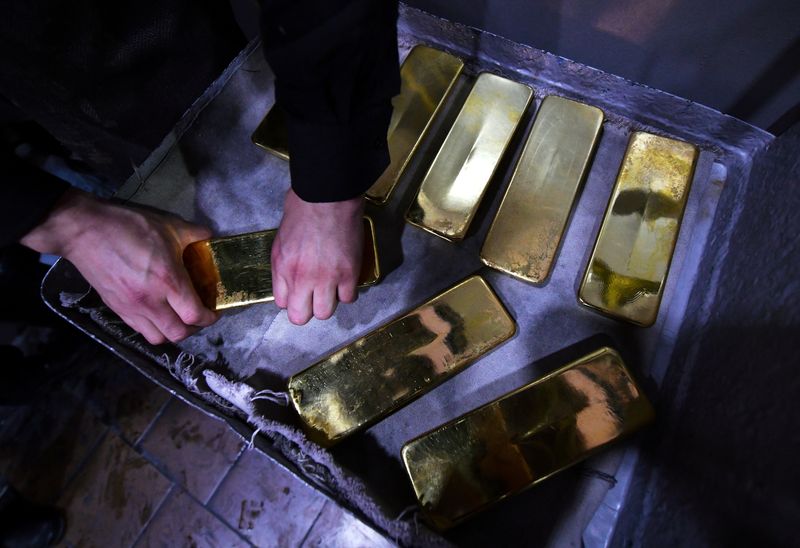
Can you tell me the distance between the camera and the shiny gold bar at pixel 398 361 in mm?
609

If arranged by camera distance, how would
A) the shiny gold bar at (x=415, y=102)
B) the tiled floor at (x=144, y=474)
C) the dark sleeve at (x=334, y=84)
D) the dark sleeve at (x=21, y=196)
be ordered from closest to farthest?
the dark sleeve at (x=334, y=84) → the dark sleeve at (x=21, y=196) → the shiny gold bar at (x=415, y=102) → the tiled floor at (x=144, y=474)

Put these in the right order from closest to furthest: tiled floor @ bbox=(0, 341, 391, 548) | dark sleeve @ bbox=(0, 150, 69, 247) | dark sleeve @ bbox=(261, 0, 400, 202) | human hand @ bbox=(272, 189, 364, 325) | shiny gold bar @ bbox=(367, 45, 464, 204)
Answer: dark sleeve @ bbox=(261, 0, 400, 202)
dark sleeve @ bbox=(0, 150, 69, 247)
human hand @ bbox=(272, 189, 364, 325)
shiny gold bar @ bbox=(367, 45, 464, 204)
tiled floor @ bbox=(0, 341, 391, 548)

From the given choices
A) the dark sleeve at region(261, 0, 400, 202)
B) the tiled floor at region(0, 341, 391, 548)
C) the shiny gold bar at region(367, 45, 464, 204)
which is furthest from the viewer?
the tiled floor at region(0, 341, 391, 548)

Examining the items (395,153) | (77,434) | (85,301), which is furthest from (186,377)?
(77,434)

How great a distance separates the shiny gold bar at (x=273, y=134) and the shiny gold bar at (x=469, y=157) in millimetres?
224

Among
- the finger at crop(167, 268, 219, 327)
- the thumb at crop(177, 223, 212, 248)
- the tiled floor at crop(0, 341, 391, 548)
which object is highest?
the thumb at crop(177, 223, 212, 248)

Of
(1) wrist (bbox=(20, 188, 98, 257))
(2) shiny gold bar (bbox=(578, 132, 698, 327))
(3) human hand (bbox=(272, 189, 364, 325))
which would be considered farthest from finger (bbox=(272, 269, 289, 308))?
(2) shiny gold bar (bbox=(578, 132, 698, 327))

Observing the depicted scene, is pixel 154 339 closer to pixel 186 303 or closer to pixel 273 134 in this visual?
pixel 186 303

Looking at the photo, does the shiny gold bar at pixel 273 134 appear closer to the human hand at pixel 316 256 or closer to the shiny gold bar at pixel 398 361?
the human hand at pixel 316 256

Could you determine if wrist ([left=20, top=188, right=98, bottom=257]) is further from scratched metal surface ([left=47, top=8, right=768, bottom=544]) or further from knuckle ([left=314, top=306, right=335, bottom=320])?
knuckle ([left=314, top=306, right=335, bottom=320])

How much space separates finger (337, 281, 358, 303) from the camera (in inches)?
24.7

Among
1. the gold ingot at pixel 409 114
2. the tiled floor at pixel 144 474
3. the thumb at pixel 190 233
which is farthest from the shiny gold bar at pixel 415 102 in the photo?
the tiled floor at pixel 144 474

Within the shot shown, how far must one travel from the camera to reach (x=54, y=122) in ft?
2.39

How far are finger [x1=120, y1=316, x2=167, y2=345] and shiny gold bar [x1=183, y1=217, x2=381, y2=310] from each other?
69 millimetres
